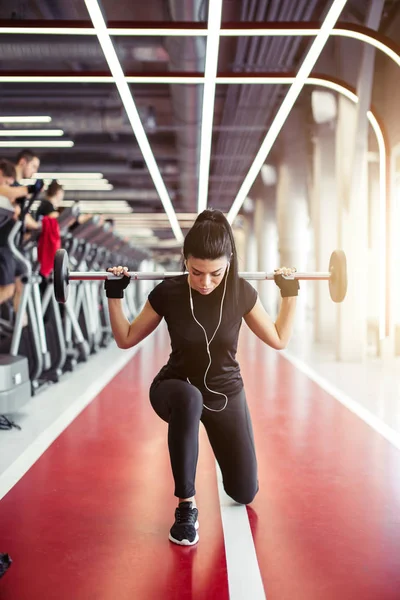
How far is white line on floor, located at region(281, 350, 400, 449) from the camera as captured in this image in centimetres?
388

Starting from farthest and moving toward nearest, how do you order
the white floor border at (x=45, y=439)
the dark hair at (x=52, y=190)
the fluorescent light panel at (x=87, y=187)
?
the fluorescent light panel at (x=87, y=187)
the dark hair at (x=52, y=190)
the white floor border at (x=45, y=439)

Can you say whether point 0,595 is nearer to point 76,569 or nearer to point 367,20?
point 76,569

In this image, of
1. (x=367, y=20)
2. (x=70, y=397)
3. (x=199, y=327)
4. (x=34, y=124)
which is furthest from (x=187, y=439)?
(x=34, y=124)

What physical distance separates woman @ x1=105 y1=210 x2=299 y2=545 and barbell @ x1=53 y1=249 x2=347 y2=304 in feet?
0.16

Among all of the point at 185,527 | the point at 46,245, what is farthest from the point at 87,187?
the point at 185,527

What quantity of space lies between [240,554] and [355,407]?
8.92 ft

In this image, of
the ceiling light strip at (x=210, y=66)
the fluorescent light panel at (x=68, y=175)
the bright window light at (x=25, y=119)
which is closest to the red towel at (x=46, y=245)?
the ceiling light strip at (x=210, y=66)

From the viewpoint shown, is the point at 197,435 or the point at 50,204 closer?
the point at 197,435

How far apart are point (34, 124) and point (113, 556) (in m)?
7.55

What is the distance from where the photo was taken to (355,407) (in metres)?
4.73

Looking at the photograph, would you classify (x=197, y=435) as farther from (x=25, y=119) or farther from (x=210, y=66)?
(x=25, y=119)

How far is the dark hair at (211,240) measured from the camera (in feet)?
7.41

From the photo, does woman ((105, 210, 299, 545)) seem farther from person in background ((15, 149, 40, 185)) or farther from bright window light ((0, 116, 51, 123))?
bright window light ((0, 116, 51, 123))

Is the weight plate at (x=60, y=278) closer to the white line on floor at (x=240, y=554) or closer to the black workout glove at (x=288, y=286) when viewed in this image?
the black workout glove at (x=288, y=286)
